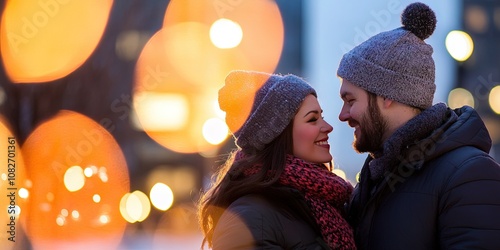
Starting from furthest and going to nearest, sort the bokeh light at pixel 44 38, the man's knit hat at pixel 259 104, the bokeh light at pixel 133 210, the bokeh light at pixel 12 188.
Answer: the bokeh light at pixel 133 210, the bokeh light at pixel 44 38, the bokeh light at pixel 12 188, the man's knit hat at pixel 259 104

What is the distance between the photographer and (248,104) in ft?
13.6

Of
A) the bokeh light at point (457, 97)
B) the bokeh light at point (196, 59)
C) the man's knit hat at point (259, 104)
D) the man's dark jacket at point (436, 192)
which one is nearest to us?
the man's dark jacket at point (436, 192)

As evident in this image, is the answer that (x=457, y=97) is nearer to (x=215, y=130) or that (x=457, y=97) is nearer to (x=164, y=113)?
(x=215, y=130)

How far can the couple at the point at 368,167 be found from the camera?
3.62 m

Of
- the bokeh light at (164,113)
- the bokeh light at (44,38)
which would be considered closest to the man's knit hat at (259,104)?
the bokeh light at (44,38)

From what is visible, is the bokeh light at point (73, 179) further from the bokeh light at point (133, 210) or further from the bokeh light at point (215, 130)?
the bokeh light at point (133, 210)

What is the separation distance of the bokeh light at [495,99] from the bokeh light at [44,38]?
26971mm

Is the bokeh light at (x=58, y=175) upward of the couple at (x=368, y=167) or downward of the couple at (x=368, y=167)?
downward

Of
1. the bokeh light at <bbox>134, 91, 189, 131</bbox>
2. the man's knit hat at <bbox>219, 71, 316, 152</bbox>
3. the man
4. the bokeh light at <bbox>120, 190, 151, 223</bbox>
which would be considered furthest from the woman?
the bokeh light at <bbox>134, 91, 189, 131</bbox>

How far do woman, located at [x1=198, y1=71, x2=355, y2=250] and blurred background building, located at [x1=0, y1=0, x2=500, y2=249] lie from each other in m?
4.13

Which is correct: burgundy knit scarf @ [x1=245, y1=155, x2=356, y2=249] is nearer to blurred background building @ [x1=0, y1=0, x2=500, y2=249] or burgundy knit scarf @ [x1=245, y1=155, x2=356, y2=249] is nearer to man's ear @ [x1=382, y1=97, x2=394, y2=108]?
man's ear @ [x1=382, y1=97, x2=394, y2=108]

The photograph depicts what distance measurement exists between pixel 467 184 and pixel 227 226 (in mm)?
1131

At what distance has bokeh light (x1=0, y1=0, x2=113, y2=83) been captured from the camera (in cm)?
902

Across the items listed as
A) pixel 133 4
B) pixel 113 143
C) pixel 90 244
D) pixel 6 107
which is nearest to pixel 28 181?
pixel 6 107
